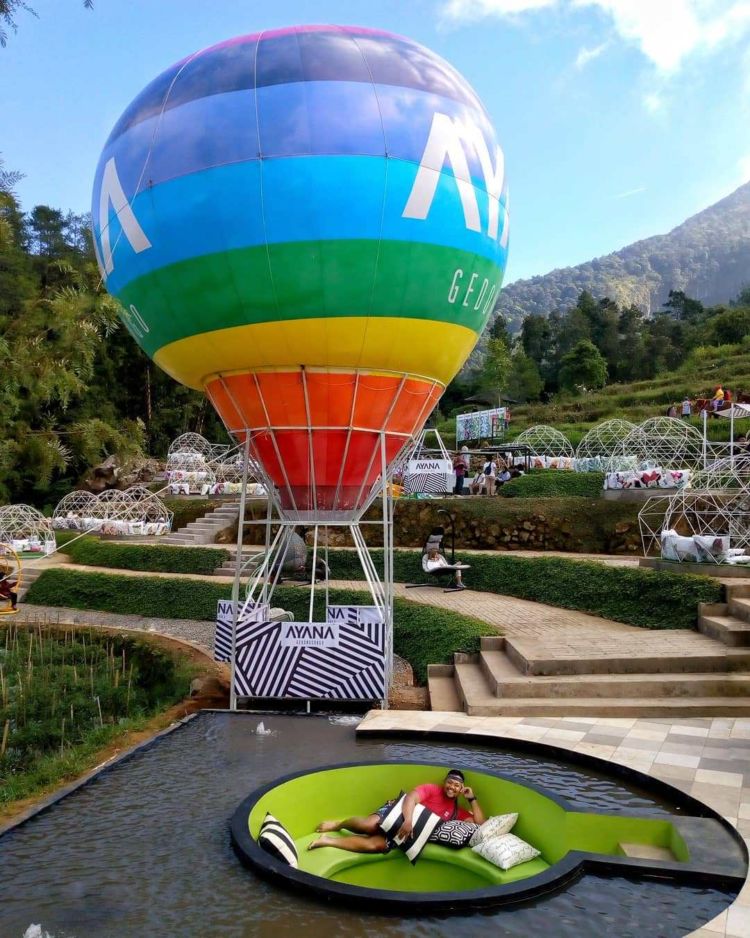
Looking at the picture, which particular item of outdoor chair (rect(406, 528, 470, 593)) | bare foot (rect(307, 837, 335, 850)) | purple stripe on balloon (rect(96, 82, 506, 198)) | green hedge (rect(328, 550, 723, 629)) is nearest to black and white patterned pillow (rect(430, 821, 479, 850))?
bare foot (rect(307, 837, 335, 850))

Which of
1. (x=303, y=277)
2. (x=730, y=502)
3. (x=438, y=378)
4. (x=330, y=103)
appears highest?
(x=330, y=103)

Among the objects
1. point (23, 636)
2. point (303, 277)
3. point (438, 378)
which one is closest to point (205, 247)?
point (303, 277)

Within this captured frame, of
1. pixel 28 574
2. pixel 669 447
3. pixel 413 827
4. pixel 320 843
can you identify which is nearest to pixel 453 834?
pixel 413 827

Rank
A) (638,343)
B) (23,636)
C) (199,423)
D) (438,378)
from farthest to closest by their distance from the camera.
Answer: (638,343)
(199,423)
(23,636)
(438,378)

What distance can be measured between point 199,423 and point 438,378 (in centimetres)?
4929

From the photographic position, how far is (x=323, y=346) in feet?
36.8

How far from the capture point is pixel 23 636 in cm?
1827

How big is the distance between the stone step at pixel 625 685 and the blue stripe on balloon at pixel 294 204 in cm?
649

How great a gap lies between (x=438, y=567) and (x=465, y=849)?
11544mm

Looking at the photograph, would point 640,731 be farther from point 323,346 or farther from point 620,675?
point 323,346

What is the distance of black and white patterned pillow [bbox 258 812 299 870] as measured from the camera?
605 centimetres

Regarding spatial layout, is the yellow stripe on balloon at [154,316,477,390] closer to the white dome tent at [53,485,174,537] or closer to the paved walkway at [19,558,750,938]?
the paved walkway at [19,558,750,938]

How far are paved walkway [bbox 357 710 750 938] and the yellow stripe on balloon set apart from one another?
5161 mm

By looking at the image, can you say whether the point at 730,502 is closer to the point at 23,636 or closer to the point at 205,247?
the point at 205,247
